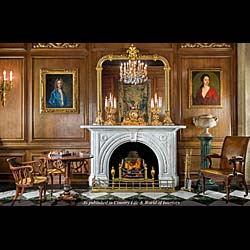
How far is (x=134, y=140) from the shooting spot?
280 inches

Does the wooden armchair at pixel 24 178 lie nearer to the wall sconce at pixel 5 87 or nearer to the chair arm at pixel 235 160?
the wall sconce at pixel 5 87

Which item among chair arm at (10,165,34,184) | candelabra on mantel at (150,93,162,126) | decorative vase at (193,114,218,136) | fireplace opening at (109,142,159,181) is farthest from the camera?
fireplace opening at (109,142,159,181)

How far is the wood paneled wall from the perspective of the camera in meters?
7.32

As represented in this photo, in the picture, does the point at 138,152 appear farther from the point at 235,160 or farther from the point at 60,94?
the point at 235,160

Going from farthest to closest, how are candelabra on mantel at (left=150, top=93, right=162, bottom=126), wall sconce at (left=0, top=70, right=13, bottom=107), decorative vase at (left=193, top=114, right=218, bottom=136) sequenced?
candelabra on mantel at (left=150, top=93, right=162, bottom=126) → wall sconce at (left=0, top=70, right=13, bottom=107) → decorative vase at (left=193, top=114, right=218, bottom=136)

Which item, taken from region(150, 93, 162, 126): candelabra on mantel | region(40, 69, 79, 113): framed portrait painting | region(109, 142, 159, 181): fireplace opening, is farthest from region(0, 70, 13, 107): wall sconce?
region(150, 93, 162, 126): candelabra on mantel

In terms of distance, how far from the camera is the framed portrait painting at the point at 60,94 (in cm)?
732

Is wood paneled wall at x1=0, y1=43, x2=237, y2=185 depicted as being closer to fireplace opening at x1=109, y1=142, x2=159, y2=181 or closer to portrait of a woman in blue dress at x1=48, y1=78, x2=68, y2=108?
portrait of a woman in blue dress at x1=48, y1=78, x2=68, y2=108

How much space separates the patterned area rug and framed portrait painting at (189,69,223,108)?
5.64ft
